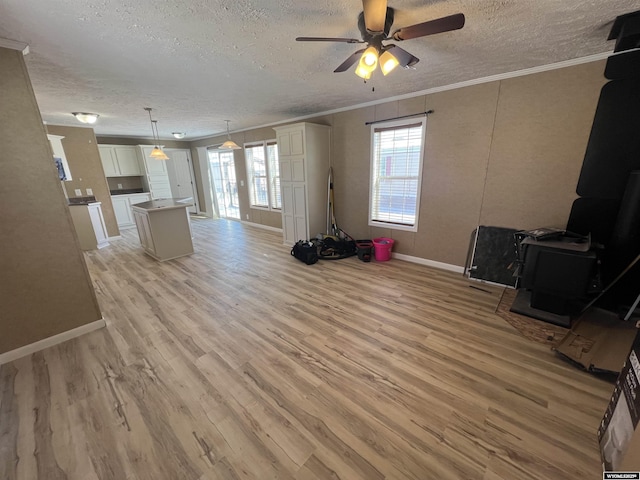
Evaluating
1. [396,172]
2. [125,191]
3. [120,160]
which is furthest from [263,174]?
[125,191]

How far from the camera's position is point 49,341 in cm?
233

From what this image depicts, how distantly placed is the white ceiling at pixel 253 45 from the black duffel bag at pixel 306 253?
2368 millimetres

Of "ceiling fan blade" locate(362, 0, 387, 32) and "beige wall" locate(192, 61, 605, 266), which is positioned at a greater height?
"ceiling fan blade" locate(362, 0, 387, 32)

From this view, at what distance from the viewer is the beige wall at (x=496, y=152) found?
2643mm

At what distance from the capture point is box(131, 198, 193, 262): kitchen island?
4.28m

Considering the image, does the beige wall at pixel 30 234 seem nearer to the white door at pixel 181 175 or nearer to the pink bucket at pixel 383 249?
the pink bucket at pixel 383 249

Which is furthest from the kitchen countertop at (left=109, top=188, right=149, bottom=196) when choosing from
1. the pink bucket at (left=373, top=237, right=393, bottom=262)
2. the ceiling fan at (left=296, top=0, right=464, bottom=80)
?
the ceiling fan at (left=296, top=0, right=464, bottom=80)

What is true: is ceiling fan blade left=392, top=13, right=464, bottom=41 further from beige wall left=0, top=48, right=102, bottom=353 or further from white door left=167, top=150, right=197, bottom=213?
white door left=167, top=150, right=197, bottom=213

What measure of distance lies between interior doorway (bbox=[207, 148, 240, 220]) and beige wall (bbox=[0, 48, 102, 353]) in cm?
521

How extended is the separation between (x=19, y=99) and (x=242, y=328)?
105 inches

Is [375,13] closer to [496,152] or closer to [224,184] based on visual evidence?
[496,152]

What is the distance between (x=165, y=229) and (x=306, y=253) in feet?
8.53

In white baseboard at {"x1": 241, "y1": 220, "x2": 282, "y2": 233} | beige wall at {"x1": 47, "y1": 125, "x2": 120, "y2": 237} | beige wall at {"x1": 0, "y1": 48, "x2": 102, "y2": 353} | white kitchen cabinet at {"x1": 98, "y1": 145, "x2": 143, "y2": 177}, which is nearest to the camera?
beige wall at {"x1": 0, "y1": 48, "x2": 102, "y2": 353}

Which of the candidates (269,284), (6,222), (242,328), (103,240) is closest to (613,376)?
(242,328)
